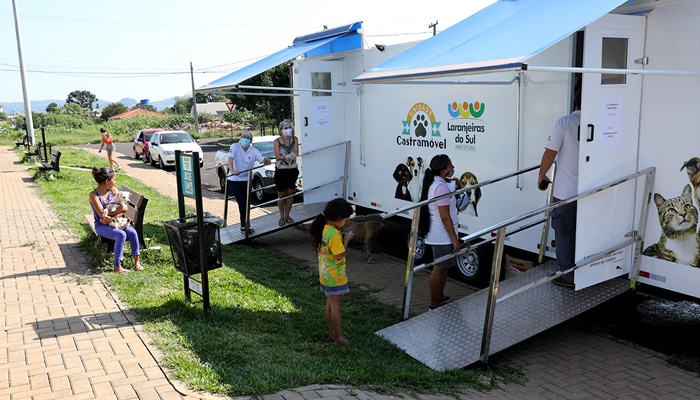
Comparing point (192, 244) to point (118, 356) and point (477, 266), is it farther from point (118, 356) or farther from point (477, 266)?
point (477, 266)

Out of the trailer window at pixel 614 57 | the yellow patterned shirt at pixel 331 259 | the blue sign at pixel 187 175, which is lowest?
the yellow patterned shirt at pixel 331 259

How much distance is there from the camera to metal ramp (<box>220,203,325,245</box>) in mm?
9406

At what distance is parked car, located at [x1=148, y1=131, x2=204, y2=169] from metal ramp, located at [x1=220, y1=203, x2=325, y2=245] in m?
12.9

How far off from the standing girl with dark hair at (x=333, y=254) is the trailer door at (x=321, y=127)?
4708mm

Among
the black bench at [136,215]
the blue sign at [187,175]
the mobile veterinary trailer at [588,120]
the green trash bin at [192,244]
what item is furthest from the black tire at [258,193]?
the green trash bin at [192,244]

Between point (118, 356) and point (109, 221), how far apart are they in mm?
2802

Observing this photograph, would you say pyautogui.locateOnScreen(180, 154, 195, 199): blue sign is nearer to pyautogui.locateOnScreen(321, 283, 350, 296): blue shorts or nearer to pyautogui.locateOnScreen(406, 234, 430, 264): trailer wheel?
pyautogui.locateOnScreen(321, 283, 350, 296): blue shorts

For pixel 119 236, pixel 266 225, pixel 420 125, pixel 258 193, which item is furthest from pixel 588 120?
pixel 258 193

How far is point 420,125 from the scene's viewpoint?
801 cm

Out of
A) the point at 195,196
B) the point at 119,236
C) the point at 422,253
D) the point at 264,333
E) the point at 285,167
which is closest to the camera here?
the point at 264,333

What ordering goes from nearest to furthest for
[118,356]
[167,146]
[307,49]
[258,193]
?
[118,356], [307,49], [258,193], [167,146]

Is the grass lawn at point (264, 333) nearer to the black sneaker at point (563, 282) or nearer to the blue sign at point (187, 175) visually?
the blue sign at point (187, 175)

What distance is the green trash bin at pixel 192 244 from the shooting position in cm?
577

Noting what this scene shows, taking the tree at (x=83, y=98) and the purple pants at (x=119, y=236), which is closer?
the purple pants at (x=119, y=236)
